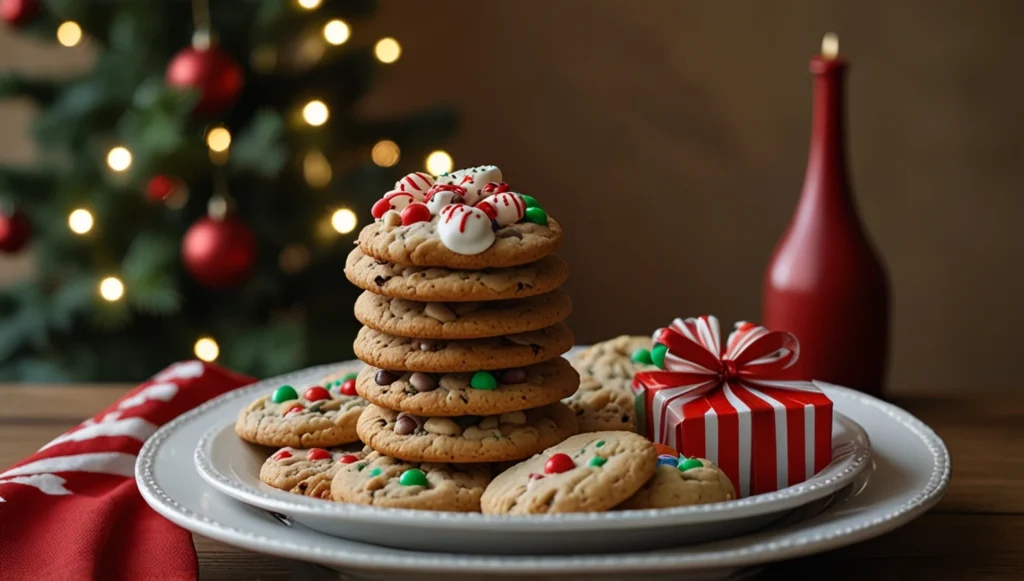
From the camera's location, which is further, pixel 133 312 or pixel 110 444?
pixel 133 312

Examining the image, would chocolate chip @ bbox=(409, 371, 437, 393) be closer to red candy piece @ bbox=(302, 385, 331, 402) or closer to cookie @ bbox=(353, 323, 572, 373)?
cookie @ bbox=(353, 323, 572, 373)

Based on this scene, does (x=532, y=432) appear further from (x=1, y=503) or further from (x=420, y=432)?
(x=1, y=503)

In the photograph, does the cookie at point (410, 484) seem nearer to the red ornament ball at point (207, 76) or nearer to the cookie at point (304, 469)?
the cookie at point (304, 469)

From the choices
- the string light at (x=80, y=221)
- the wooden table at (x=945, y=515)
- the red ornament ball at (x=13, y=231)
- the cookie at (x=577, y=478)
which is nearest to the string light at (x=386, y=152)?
the string light at (x=80, y=221)

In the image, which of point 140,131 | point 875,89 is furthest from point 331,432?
point 875,89

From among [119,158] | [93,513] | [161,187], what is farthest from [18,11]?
[93,513]
